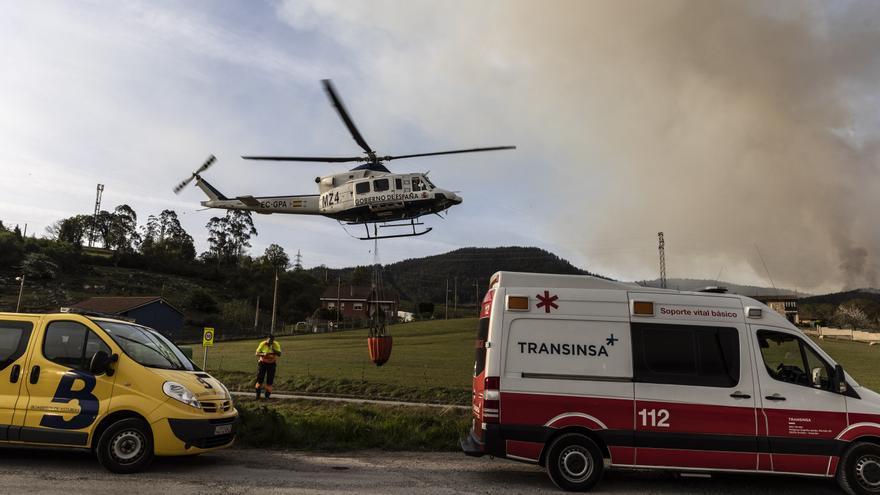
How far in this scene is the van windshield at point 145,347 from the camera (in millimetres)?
8219

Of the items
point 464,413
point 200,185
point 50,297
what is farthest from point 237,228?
point 464,413

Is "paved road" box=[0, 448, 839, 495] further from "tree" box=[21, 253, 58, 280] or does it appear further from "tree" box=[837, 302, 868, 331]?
"tree" box=[837, 302, 868, 331]

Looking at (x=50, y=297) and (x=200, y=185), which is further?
(x=50, y=297)

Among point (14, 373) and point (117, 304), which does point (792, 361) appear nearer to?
point (14, 373)

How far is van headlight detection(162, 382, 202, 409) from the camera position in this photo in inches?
311

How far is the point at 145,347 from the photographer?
8.48m

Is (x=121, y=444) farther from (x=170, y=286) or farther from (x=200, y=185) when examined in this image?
(x=170, y=286)

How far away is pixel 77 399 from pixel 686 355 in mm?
8624

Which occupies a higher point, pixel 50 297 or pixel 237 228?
pixel 237 228

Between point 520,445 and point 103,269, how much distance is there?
4733 inches

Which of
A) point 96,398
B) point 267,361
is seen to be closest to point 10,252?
point 267,361

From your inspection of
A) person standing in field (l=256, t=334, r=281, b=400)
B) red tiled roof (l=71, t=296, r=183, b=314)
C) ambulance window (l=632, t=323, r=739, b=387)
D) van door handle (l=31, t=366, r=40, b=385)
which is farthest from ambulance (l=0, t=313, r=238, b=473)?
red tiled roof (l=71, t=296, r=183, b=314)

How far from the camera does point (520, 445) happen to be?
7719 mm

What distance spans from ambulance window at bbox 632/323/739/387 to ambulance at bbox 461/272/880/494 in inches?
0.6
